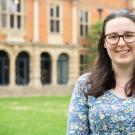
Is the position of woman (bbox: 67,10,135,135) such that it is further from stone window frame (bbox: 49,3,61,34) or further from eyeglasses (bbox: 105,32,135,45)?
stone window frame (bbox: 49,3,61,34)

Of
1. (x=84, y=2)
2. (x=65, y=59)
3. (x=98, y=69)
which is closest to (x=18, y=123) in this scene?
(x=98, y=69)

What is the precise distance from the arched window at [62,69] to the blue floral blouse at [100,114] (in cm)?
2997

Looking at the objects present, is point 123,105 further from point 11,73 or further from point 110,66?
point 11,73

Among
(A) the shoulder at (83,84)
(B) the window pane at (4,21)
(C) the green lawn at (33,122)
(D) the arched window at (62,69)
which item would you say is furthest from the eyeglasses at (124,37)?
(D) the arched window at (62,69)

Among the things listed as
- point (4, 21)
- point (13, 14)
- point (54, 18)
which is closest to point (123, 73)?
point (4, 21)

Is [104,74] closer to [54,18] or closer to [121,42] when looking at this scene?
[121,42]

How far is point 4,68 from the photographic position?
98.8 ft

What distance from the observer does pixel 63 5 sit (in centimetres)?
3378

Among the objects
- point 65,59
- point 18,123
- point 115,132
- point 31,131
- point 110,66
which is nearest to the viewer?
point 115,132

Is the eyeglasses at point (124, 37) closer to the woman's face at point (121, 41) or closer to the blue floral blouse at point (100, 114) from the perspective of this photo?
the woman's face at point (121, 41)

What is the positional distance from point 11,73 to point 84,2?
826cm

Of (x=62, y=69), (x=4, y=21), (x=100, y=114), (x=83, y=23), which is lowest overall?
(x=100, y=114)

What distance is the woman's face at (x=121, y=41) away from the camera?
245 centimetres

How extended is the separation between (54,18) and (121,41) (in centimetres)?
3098
